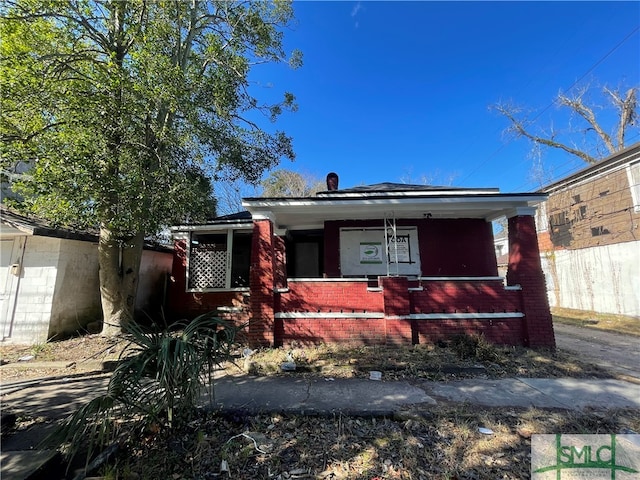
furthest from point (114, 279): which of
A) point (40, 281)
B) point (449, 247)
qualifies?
point (449, 247)

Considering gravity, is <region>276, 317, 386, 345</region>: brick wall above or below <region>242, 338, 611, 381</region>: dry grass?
above

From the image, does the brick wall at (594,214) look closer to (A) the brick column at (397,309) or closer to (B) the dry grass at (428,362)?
(B) the dry grass at (428,362)

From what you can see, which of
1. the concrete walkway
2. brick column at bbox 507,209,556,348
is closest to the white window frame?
brick column at bbox 507,209,556,348

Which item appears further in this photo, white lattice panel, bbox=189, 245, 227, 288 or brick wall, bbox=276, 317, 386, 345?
white lattice panel, bbox=189, 245, 227, 288

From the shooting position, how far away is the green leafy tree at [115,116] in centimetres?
543

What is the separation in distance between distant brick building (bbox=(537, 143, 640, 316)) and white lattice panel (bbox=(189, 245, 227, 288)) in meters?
14.4

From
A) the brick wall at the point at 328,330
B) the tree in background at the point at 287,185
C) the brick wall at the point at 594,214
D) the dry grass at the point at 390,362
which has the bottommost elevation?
the dry grass at the point at 390,362

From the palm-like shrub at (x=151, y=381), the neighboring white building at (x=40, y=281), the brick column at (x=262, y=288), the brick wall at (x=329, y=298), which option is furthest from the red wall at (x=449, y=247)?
the neighboring white building at (x=40, y=281)

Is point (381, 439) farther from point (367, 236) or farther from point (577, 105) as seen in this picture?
point (577, 105)

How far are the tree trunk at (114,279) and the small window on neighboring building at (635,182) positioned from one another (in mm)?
16473

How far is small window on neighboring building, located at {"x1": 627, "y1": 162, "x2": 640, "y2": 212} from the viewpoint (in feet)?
35.4

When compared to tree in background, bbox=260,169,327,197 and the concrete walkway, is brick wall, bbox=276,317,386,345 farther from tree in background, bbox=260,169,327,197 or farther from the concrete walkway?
tree in background, bbox=260,169,327,197

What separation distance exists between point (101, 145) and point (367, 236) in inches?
253

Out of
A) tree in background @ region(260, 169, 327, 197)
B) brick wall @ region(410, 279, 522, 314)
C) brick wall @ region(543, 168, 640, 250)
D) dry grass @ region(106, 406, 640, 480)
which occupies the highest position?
tree in background @ region(260, 169, 327, 197)
